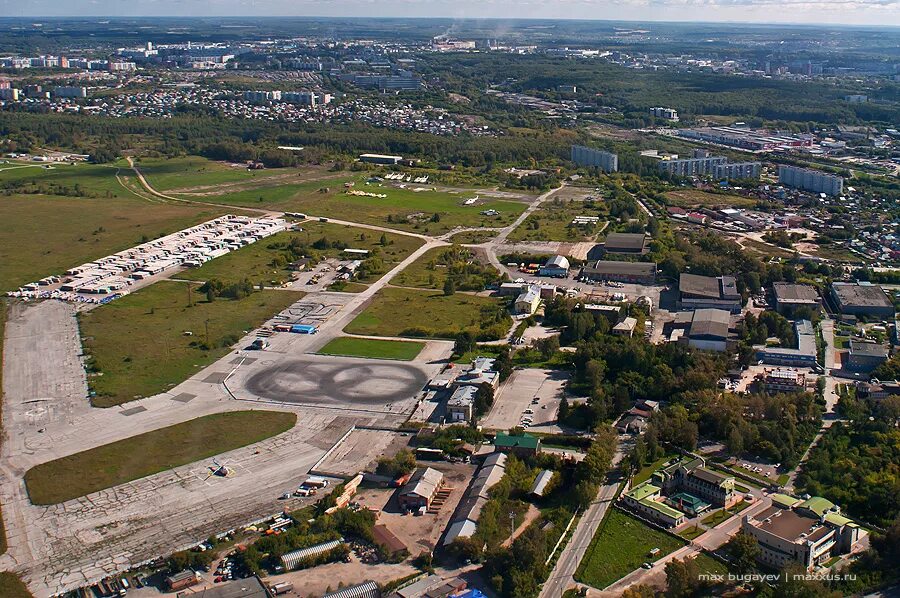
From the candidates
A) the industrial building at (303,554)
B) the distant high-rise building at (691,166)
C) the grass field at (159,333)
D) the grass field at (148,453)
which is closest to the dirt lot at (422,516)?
the industrial building at (303,554)

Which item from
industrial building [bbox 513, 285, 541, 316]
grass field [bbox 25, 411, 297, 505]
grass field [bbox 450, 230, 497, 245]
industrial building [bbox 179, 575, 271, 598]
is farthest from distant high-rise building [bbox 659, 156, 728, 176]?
industrial building [bbox 179, 575, 271, 598]

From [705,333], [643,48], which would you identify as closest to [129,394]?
[705,333]

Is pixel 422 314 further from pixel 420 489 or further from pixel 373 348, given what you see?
pixel 420 489

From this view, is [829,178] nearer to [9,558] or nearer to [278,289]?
[278,289]

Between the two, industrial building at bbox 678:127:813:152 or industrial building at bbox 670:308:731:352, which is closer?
industrial building at bbox 670:308:731:352

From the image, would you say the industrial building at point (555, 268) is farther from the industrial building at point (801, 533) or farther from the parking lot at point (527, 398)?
the industrial building at point (801, 533)

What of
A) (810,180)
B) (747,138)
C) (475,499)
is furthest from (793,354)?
(747,138)

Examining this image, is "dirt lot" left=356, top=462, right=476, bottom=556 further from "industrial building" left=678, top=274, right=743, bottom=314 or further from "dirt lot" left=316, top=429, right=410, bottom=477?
"industrial building" left=678, top=274, right=743, bottom=314

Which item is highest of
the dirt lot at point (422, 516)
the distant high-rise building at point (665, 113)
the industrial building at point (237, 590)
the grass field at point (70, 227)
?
the distant high-rise building at point (665, 113)
